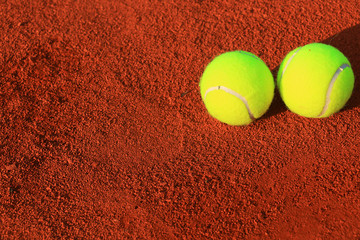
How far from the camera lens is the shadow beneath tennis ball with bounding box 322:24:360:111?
3082mm

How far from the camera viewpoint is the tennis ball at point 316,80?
101 inches

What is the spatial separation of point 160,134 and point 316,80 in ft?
4.12

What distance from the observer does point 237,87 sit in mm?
2576

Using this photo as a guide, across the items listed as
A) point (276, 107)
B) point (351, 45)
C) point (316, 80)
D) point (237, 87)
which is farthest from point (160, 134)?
point (351, 45)

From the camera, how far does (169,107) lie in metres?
3.17

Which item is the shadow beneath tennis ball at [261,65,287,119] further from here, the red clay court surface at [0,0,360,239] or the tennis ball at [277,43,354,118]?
the tennis ball at [277,43,354,118]

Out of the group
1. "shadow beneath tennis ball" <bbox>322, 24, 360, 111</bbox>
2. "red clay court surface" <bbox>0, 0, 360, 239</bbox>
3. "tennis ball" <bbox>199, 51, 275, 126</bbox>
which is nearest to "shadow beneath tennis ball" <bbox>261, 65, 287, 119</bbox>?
"red clay court surface" <bbox>0, 0, 360, 239</bbox>

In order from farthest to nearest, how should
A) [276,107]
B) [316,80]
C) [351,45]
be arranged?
[351,45], [276,107], [316,80]

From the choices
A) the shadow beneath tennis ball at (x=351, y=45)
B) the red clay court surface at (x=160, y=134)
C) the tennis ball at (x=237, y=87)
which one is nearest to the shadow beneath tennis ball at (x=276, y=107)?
the red clay court surface at (x=160, y=134)

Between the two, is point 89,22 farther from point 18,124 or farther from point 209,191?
point 209,191

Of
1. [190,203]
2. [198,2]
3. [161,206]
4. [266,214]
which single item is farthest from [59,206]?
[198,2]

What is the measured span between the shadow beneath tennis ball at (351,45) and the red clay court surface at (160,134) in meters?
0.01

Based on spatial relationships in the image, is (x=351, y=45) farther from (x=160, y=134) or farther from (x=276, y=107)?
(x=160, y=134)

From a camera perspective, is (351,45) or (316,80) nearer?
(316,80)
